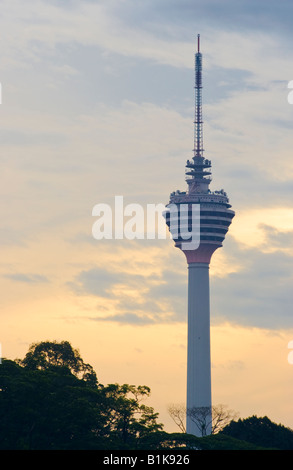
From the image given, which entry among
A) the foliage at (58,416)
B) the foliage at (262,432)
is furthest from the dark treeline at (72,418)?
the foliage at (262,432)

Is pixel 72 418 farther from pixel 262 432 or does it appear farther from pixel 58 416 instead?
pixel 262 432

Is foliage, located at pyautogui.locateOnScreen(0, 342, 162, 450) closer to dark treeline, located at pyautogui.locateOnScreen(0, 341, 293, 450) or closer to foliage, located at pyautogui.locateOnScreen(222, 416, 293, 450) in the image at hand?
dark treeline, located at pyautogui.locateOnScreen(0, 341, 293, 450)

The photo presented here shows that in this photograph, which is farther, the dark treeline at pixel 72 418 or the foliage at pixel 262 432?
the foliage at pixel 262 432

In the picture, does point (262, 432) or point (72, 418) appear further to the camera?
point (262, 432)

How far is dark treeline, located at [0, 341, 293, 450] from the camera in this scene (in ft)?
463

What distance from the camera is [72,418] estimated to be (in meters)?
144

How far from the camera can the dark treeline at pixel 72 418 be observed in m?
141

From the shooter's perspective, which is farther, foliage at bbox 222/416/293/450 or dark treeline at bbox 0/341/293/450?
foliage at bbox 222/416/293/450

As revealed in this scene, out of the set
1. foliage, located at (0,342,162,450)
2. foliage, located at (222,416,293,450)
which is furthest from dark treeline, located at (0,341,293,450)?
foliage, located at (222,416,293,450)

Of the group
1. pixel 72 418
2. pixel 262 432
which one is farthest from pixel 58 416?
pixel 262 432

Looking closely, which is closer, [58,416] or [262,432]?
[58,416]

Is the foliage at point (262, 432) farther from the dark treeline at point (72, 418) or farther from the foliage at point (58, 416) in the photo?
the foliage at point (58, 416)
